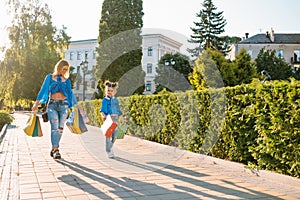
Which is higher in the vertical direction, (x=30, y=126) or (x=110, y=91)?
(x=110, y=91)

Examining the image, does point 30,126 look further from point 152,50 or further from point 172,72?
point 152,50

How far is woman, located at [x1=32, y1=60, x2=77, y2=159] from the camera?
750cm

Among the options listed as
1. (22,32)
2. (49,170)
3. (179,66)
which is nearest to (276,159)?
(49,170)

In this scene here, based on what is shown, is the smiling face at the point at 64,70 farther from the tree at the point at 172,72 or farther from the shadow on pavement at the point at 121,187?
the tree at the point at 172,72

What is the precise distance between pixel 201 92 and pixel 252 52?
181ft

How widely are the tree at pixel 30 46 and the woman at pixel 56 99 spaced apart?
26.3 meters

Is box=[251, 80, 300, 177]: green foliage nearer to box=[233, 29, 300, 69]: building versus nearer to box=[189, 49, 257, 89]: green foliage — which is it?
box=[189, 49, 257, 89]: green foliage

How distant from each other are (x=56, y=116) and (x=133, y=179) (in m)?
2.71

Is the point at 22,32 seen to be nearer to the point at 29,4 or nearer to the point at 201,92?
the point at 29,4

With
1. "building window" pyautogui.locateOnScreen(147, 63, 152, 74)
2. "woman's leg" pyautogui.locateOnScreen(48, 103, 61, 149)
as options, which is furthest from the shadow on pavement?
"building window" pyautogui.locateOnScreen(147, 63, 152, 74)

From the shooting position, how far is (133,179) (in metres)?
5.68

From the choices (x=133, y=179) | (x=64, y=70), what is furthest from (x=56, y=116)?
(x=133, y=179)

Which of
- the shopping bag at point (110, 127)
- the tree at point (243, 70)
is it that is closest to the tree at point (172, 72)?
the tree at point (243, 70)

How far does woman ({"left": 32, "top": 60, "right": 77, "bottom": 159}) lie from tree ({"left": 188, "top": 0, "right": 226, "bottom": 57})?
180ft
